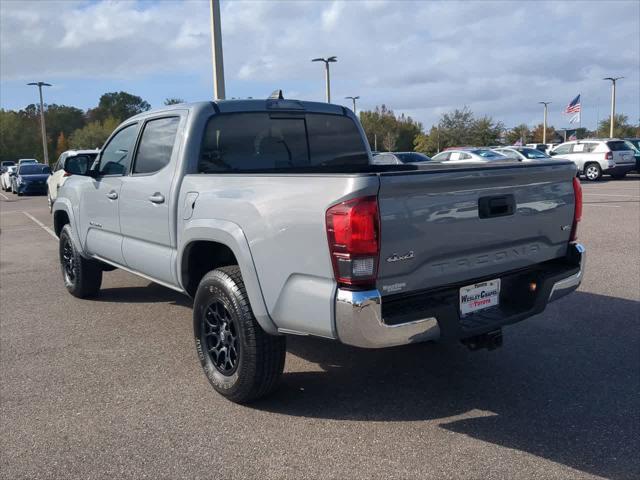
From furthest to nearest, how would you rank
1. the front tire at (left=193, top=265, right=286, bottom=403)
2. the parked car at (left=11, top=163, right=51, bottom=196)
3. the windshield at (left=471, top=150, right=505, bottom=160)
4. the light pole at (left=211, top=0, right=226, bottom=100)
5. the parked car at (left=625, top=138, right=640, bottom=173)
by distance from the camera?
the parked car at (left=11, top=163, right=51, bottom=196)
the parked car at (left=625, top=138, right=640, bottom=173)
the windshield at (left=471, top=150, right=505, bottom=160)
the light pole at (left=211, top=0, right=226, bottom=100)
the front tire at (left=193, top=265, right=286, bottom=403)

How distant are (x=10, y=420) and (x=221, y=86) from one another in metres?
10.6

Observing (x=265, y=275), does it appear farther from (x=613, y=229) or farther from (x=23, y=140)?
(x=23, y=140)

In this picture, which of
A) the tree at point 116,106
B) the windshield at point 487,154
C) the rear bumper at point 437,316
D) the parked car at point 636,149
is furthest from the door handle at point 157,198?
the tree at point 116,106

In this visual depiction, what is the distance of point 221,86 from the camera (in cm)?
1342

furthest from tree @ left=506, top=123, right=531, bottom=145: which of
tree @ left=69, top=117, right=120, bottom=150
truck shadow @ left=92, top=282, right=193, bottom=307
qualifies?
truck shadow @ left=92, top=282, right=193, bottom=307

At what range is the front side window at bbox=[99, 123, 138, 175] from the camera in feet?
18.2

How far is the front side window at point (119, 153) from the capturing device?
5.55 m

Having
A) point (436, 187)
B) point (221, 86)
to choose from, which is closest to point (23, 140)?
point (221, 86)

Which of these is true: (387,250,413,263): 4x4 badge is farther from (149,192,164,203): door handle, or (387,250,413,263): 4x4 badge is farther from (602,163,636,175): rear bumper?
(602,163,636,175): rear bumper

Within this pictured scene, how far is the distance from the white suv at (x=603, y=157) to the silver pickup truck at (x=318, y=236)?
77.3ft

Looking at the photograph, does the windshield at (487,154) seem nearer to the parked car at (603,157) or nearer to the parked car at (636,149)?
the parked car at (603,157)

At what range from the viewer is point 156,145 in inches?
199

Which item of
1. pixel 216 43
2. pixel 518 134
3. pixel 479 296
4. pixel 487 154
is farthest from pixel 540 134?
pixel 479 296

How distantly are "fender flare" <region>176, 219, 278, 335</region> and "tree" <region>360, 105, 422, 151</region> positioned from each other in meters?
61.4
